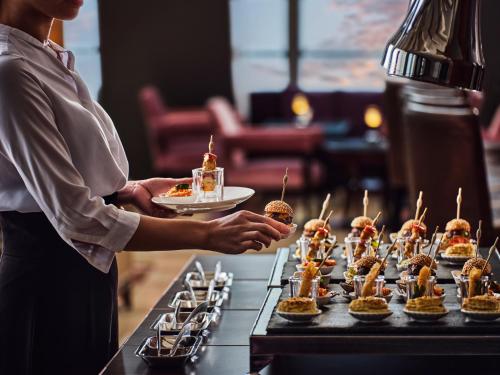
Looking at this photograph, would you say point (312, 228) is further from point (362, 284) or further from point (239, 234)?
point (239, 234)

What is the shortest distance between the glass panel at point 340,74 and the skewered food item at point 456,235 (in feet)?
23.4

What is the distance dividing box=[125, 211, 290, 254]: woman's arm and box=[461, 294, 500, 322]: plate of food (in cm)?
40

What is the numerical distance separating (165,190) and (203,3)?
25.0 feet

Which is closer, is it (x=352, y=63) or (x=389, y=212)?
(x=389, y=212)

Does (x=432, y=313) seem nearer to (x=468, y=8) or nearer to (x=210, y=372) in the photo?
(x=210, y=372)

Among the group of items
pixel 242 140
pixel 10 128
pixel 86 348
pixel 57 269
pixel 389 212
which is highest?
pixel 10 128

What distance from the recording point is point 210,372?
6.11 ft

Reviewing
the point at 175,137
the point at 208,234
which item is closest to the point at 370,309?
the point at 208,234

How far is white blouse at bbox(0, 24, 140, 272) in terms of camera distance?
5.76 ft

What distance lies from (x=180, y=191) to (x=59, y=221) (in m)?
0.49

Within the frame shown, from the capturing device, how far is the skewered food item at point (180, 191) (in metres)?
2.20

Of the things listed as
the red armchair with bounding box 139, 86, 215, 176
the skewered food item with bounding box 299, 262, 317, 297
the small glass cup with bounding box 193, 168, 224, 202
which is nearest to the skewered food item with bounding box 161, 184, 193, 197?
the small glass cup with bounding box 193, 168, 224, 202

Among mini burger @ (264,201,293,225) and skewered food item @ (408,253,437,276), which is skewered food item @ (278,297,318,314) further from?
skewered food item @ (408,253,437,276)

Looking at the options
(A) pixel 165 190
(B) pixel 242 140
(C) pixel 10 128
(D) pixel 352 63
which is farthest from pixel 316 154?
(C) pixel 10 128
